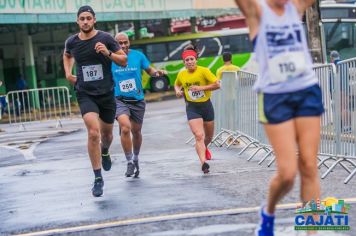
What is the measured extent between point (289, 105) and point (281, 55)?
35 cm

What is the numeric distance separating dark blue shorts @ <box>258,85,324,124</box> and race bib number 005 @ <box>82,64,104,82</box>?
3.59 meters

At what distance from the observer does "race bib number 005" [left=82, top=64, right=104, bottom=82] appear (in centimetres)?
855

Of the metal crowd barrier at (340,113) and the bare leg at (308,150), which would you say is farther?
the metal crowd barrier at (340,113)

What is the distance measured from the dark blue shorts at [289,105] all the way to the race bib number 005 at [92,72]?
141 inches

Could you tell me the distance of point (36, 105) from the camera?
2584 centimetres

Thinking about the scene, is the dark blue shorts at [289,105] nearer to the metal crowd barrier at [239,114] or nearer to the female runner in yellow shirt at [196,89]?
the female runner in yellow shirt at [196,89]

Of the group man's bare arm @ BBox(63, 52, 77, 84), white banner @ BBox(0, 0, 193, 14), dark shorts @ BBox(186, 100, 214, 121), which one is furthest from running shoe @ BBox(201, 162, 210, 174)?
white banner @ BBox(0, 0, 193, 14)

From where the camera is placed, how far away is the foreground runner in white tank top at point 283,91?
524 cm

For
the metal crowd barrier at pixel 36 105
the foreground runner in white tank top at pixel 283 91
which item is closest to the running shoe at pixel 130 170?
the foreground runner in white tank top at pixel 283 91

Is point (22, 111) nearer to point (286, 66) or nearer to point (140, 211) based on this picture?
point (140, 211)

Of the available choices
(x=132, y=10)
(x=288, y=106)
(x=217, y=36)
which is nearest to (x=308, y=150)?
(x=288, y=106)

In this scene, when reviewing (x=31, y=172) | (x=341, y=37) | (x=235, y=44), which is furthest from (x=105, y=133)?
(x=235, y=44)

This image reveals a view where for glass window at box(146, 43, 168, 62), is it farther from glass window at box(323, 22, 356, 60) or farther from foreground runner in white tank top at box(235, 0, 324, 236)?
foreground runner in white tank top at box(235, 0, 324, 236)

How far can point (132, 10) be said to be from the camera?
3619 centimetres
